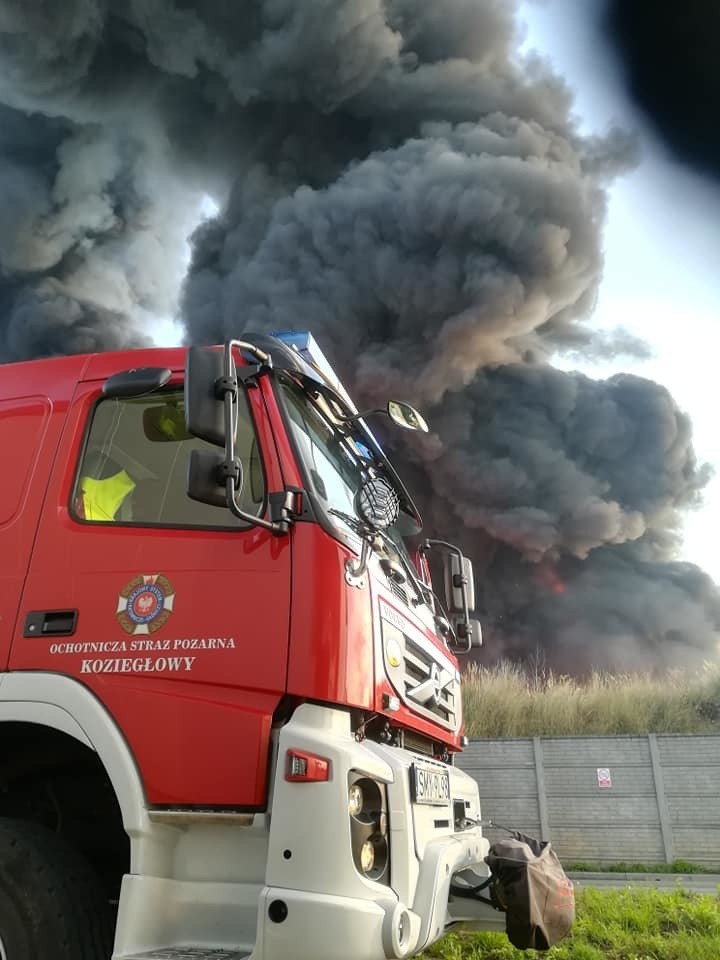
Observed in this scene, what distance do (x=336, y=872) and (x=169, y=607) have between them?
851 mm

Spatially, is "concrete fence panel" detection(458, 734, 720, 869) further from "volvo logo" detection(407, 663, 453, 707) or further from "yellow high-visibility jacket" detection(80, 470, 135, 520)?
"yellow high-visibility jacket" detection(80, 470, 135, 520)

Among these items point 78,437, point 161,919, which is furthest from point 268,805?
point 78,437

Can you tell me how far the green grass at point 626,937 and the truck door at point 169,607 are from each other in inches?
84.7

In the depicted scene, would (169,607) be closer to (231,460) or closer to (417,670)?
(231,460)

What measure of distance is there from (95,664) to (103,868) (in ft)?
2.59

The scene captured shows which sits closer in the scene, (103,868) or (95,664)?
(95,664)

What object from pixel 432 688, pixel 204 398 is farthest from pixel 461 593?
pixel 204 398

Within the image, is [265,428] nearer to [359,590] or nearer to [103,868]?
[359,590]

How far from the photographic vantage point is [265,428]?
2406 mm

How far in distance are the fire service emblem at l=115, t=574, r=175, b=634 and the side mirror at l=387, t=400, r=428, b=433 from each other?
1107mm

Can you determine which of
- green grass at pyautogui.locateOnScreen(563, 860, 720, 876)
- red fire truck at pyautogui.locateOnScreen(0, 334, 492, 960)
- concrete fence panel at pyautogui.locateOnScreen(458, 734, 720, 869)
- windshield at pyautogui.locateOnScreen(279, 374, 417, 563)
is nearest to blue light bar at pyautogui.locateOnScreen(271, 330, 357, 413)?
windshield at pyautogui.locateOnScreen(279, 374, 417, 563)

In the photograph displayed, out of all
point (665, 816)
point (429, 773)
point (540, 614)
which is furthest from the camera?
point (540, 614)

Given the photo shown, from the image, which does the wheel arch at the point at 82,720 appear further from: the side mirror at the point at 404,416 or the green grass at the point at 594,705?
the green grass at the point at 594,705

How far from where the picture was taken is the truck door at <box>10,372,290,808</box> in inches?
79.4
